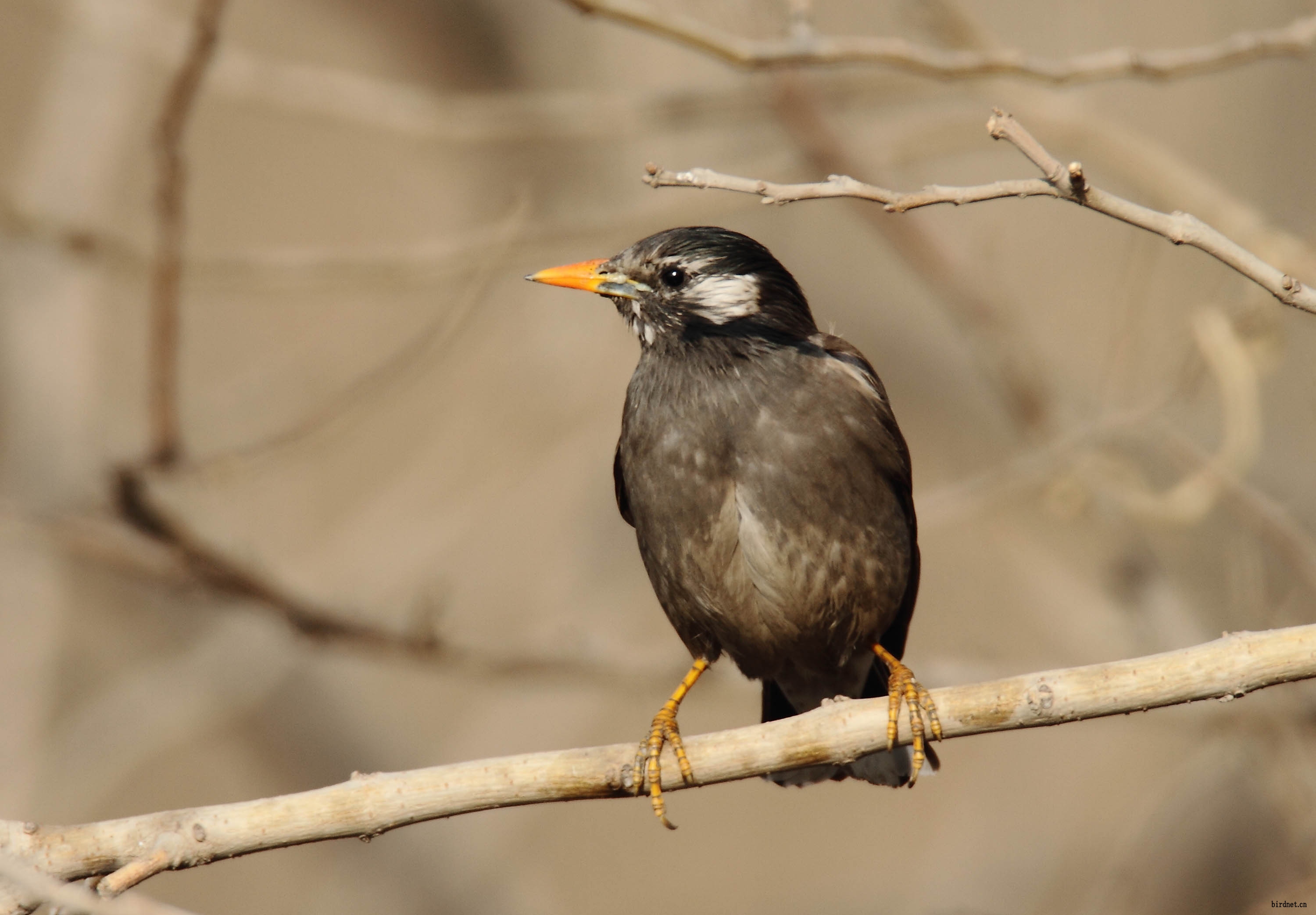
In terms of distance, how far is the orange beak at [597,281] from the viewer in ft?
13.1

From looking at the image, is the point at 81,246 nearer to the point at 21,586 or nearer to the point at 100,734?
the point at 21,586

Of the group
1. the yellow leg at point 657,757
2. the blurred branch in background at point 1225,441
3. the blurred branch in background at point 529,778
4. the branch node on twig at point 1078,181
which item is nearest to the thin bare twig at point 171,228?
the blurred branch in background at point 529,778

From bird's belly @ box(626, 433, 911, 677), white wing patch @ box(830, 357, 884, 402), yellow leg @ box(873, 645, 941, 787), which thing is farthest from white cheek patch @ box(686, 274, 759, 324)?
yellow leg @ box(873, 645, 941, 787)

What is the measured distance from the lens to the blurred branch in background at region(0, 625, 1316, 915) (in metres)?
2.70

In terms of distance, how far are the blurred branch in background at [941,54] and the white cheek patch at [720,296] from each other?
63cm

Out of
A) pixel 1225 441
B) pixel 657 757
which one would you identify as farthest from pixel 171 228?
pixel 1225 441

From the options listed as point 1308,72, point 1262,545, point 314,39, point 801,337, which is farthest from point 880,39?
point 314,39

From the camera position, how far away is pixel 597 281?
159 inches

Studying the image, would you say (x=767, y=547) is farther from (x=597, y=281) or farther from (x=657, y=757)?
(x=597, y=281)

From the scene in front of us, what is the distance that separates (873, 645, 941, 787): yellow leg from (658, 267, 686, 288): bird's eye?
1.28 metres

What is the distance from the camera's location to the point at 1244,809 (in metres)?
6.24

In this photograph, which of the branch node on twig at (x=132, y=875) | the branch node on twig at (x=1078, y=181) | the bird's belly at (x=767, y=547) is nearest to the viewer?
the branch node on twig at (x=1078, y=181)

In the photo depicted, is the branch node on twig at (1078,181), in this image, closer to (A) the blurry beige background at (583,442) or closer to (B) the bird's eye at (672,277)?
(B) the bird's eye at (672,277)

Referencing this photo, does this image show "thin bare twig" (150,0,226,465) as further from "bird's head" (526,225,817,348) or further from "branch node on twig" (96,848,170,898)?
"branch node on twig" (96,848,170,898)
